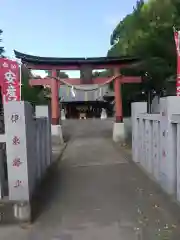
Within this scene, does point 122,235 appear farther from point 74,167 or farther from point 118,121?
point 118,121

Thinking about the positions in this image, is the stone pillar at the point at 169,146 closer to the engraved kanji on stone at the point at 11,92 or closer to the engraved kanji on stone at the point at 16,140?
the engraved kanji on stone at the point at 16,140

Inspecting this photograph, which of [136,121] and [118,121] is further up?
[136,121]

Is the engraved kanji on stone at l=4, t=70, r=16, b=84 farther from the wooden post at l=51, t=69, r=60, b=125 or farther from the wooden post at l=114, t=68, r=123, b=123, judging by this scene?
the wooden post at l=114, t=68, r=123, b=123

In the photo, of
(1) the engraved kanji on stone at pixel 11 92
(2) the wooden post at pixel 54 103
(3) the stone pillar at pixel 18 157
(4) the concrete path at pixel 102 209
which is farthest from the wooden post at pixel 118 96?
(3) the stone pillar at pixel 18 157

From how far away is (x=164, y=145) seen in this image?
23.6 feet

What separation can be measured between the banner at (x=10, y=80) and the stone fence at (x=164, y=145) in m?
3.63

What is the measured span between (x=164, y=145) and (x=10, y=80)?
5.27m

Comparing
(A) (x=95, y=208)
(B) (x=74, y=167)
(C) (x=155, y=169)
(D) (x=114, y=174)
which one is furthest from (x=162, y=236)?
(B) (x=74, y=167)

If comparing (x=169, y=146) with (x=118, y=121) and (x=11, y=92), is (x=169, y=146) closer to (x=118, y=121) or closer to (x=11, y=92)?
(x=11, y=92)

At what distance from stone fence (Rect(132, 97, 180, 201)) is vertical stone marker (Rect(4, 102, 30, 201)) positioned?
8.39 feet

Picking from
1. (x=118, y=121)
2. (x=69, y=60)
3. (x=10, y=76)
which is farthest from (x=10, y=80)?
(x=118, y=121)

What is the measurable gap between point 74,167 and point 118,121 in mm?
9572

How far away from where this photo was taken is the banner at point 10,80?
10.3 metres

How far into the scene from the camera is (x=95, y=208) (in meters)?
6.29
